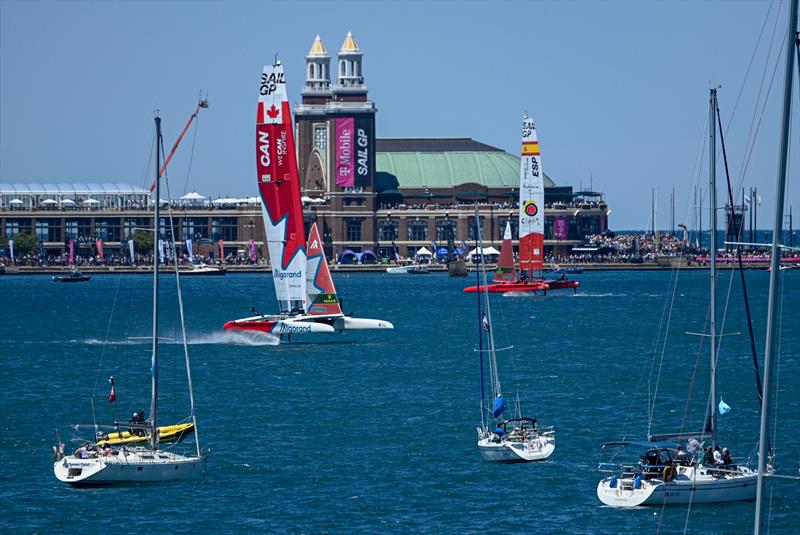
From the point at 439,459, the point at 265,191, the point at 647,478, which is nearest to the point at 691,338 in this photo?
the point at 265,191

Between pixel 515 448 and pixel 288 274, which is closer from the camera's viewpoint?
pixel 515 448

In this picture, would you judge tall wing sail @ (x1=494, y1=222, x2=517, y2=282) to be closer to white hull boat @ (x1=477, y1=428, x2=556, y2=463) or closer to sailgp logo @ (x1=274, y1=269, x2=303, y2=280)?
sailgp logo @ (x1=274, y1=269, x2=303, y2=280)

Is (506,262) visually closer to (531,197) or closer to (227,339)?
(531,197)

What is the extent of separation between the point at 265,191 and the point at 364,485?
142ft

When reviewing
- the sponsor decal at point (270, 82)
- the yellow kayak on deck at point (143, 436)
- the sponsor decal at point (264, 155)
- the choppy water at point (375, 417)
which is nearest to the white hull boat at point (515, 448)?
the choppy water at point (375, 417)

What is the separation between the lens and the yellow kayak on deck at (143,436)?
154 feet

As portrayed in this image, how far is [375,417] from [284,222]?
28.8 meters

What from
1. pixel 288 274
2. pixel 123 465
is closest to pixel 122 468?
pixel 123 465

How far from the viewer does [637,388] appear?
68.2 metres

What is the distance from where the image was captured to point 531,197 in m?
141

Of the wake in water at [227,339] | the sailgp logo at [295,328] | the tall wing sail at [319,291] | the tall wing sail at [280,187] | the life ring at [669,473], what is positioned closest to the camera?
the life ring at [669,473]

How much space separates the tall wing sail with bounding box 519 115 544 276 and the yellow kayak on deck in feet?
295

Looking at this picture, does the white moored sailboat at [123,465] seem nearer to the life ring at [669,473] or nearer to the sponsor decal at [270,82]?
the life ring at [669,473]

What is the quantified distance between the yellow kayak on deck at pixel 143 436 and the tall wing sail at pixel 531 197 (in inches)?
3541
